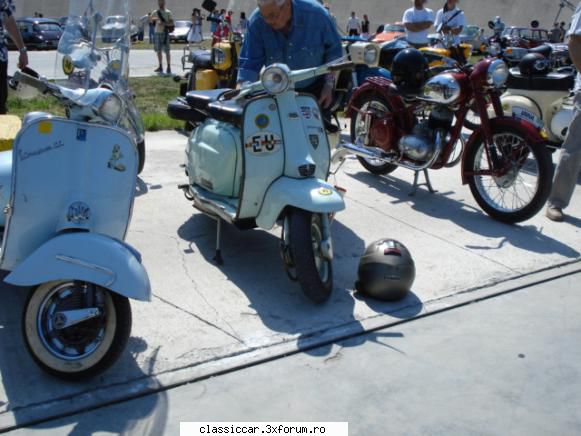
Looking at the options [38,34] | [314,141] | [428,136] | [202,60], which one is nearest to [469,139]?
[428,136]

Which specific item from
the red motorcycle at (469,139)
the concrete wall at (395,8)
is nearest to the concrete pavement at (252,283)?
the red motorcycle at (469,139)

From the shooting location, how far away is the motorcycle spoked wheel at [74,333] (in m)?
2.80

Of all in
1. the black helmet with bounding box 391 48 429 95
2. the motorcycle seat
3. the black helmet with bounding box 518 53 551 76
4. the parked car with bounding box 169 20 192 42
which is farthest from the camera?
the parked car with bounding box 169 20 192 42

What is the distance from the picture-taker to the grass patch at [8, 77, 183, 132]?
7844mm

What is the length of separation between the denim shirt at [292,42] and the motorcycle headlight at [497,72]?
1276 mm

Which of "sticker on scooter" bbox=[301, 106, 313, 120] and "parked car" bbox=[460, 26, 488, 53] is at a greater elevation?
"sticker on scooter" bbox=[301, 106, 313, 120]

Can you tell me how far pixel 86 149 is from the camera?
10.1ft

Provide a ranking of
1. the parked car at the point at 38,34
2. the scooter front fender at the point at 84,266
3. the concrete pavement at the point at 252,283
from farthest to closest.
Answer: the parked car at the point at 38,34, the concrete pavement at the point at 252,283, the scooter front fender at the point at 84,266

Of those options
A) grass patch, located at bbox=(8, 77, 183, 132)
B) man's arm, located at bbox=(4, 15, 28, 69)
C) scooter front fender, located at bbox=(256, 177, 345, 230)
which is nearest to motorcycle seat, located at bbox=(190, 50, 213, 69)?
grass patch, located at bbox=(8, 77, 183, 132)

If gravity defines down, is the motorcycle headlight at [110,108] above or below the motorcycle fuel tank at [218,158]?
above

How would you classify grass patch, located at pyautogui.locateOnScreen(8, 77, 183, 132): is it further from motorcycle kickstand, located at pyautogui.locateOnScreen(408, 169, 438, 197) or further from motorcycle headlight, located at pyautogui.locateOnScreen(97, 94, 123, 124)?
motorcycle kickstand, located at pyautogui.locateOnScreen(408, 169, 438, 197)

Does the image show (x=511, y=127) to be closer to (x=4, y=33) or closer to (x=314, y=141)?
(x=314, y=141)

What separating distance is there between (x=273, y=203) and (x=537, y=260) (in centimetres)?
196

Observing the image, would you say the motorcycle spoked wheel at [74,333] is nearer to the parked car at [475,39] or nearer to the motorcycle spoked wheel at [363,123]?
the motorcycle spoked wheel at [363,123]
